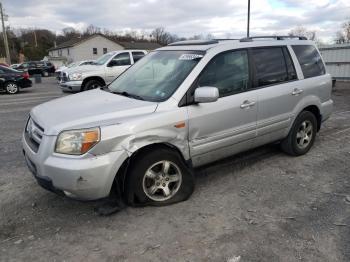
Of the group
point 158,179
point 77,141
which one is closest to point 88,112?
point 77,141

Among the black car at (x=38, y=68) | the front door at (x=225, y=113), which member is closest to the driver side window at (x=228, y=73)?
the front door at (x=225, y=113)

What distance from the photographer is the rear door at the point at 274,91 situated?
452cm

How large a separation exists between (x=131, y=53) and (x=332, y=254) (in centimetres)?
1185

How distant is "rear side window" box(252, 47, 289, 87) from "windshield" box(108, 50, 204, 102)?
0.93 meters

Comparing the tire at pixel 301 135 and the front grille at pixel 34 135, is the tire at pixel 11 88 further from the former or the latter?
the tire at pixel 301 135

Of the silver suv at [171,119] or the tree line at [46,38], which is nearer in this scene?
the silver suv at [171,119]

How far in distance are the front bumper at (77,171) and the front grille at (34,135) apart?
5.7 inches

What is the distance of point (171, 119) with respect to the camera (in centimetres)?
361

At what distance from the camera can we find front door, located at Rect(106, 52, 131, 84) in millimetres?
12953

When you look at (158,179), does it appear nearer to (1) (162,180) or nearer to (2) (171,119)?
(1) (162,180)

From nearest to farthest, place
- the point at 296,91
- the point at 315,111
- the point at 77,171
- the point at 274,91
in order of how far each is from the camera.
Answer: the point at 77,171, the point at 274,91, the point at 296,91, the point at 315,111

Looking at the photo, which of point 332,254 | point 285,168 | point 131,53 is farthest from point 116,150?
point 131,53

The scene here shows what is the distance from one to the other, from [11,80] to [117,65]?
6.25 meters

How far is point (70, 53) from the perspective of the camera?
214 feet
